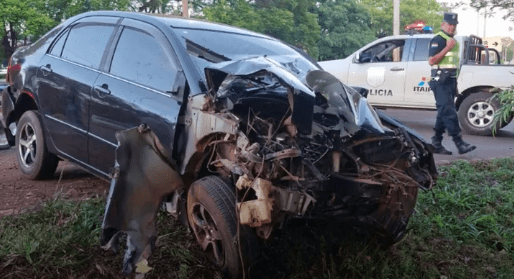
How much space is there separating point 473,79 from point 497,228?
630 centimetres

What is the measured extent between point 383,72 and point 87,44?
25.2 feet

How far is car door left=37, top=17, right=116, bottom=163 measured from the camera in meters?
4.59

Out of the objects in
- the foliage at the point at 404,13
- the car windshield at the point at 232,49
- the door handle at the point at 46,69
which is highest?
the foliage at the point at 404,13

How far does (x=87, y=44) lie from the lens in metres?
4.92

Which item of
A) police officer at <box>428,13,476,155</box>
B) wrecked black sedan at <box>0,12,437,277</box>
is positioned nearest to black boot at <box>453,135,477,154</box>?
police officer at <box>428,13,476,155</box>

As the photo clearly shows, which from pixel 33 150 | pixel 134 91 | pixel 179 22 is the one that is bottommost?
pixel 33 150

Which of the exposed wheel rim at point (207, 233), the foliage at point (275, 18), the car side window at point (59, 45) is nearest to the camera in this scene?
the exposed wheel rim at point (207, 233)

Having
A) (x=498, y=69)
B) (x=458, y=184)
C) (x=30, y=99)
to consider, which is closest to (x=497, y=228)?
(x=458, y=184)

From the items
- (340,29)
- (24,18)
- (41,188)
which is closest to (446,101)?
(41,188)

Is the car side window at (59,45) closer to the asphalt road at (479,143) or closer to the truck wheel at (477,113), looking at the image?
the asphalt road at (479,143)

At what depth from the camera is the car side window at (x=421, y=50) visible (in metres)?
11.0

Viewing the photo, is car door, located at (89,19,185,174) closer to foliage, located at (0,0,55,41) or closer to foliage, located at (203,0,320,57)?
foliage, located at (203,0,320,57)

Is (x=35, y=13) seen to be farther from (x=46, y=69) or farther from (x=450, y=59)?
(x=46, y=69)

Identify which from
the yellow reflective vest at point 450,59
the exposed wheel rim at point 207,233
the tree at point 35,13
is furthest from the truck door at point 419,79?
the tree at point 35,13
